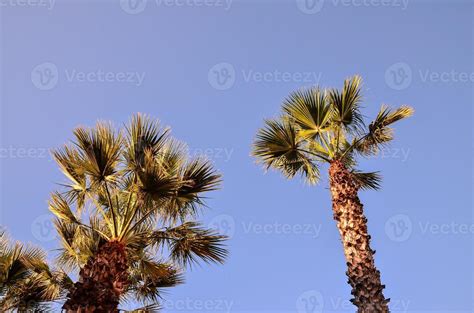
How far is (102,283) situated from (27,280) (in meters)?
4.08

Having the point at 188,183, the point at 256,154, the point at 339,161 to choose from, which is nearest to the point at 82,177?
the point at 188,183

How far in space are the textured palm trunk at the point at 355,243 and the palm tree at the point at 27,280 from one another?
617 cm

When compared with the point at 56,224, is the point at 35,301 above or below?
below

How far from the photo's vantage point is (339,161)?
9727 millimetres

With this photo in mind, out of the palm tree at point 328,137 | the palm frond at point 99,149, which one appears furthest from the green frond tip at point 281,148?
the palm frond at point 99,149

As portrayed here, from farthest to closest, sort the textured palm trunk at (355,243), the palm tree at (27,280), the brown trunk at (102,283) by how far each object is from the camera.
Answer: the palm tree at (27,280) → the textured palm trunk at (355,243) → the brown trunk at (102,283)

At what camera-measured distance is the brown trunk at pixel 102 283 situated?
283 inches

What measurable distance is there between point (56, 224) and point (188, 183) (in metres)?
3.48

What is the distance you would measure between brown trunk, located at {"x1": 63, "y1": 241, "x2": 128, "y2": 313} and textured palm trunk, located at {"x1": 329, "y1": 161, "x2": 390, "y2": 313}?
14.0 feet

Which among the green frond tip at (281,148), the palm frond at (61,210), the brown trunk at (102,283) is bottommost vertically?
the brown trunk at (102,283)

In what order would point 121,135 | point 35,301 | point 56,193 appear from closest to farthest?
point 121,135, point 56,193, point 35,301

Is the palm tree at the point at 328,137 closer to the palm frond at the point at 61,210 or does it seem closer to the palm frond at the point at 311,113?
the palm frond at the point at 311,113

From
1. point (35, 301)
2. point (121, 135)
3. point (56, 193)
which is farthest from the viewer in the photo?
point (35, 301)

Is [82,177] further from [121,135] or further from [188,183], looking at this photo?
[188,183]
